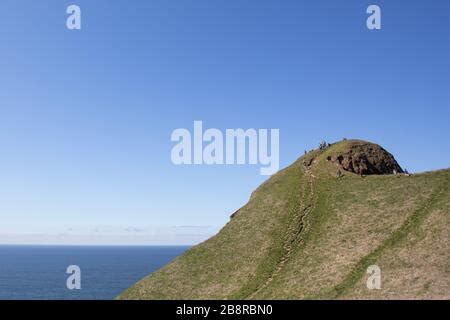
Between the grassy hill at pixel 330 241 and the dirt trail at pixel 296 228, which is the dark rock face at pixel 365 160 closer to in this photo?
the grassy hill at pixel 330 241

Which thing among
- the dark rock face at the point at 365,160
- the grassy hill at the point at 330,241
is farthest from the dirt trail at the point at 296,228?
the dark rock face at the point at 365,160

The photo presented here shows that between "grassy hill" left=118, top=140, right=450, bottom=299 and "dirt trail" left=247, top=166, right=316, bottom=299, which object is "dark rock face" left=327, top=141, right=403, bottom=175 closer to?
"grassy hill" left=118, top=140, right=450, bottom=299

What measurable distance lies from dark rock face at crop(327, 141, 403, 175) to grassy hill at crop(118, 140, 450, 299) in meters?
0.21

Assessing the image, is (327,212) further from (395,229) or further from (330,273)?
(330,273)

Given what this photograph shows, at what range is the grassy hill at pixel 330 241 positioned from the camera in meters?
47.8

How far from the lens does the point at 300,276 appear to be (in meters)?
53.1

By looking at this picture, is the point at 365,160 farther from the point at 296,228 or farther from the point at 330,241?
the point at 330,241

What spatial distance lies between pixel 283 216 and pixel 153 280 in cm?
2255

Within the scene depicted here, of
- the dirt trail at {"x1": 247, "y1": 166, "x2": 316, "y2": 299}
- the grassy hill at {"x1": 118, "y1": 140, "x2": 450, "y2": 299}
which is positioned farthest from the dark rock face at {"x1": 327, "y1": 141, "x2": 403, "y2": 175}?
the dirt trail at {"x1": 247, "y1": 166, "x2": 316, "y2": 299}

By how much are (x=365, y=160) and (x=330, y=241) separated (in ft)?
88.9

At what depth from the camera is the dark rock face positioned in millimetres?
79062

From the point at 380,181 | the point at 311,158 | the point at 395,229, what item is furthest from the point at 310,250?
the point at 311,158

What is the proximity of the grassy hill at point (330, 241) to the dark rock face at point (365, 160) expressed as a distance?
0.21 meters

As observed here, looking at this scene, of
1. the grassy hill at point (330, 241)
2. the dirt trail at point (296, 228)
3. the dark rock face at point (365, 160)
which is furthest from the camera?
the dark rock face at point (365, 160)
